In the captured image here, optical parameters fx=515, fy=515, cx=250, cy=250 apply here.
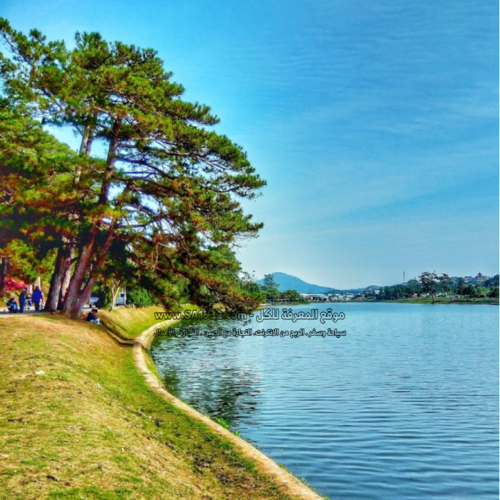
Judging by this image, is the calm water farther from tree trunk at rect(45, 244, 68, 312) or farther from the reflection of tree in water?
tree trunk at rect(45, 244, 68, 312)

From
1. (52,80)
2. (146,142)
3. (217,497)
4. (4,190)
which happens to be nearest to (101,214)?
(146,142)

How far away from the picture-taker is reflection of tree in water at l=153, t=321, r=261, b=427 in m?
19.8

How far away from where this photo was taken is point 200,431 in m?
12.9

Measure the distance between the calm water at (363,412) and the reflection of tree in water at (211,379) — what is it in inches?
2.3

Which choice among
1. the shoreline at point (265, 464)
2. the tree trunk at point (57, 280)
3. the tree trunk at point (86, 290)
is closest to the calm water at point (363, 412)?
the shoreline at point (265, 464)

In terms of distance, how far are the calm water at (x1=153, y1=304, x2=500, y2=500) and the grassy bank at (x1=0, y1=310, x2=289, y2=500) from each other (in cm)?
264

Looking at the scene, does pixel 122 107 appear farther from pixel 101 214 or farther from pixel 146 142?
pixel 101 214

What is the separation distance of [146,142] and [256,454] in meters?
19.7

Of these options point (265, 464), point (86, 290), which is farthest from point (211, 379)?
point (265, 464)

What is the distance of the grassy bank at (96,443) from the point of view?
7.06 m

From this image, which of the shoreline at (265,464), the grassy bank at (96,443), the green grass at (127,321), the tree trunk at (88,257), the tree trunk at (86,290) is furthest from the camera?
the green grass at (127,321)

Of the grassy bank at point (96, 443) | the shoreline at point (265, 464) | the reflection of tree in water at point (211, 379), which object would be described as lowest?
the reflection of tree in water at point (211, 379)

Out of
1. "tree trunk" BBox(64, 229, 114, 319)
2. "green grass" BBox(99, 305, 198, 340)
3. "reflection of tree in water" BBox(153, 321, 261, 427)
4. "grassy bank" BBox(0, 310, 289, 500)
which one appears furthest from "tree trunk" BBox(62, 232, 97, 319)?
"grassy bank" BBox(0, 310, 289, 500)

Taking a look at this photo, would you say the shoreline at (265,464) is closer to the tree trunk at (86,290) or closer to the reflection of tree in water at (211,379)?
the reflection of tree in water at (211,379)
